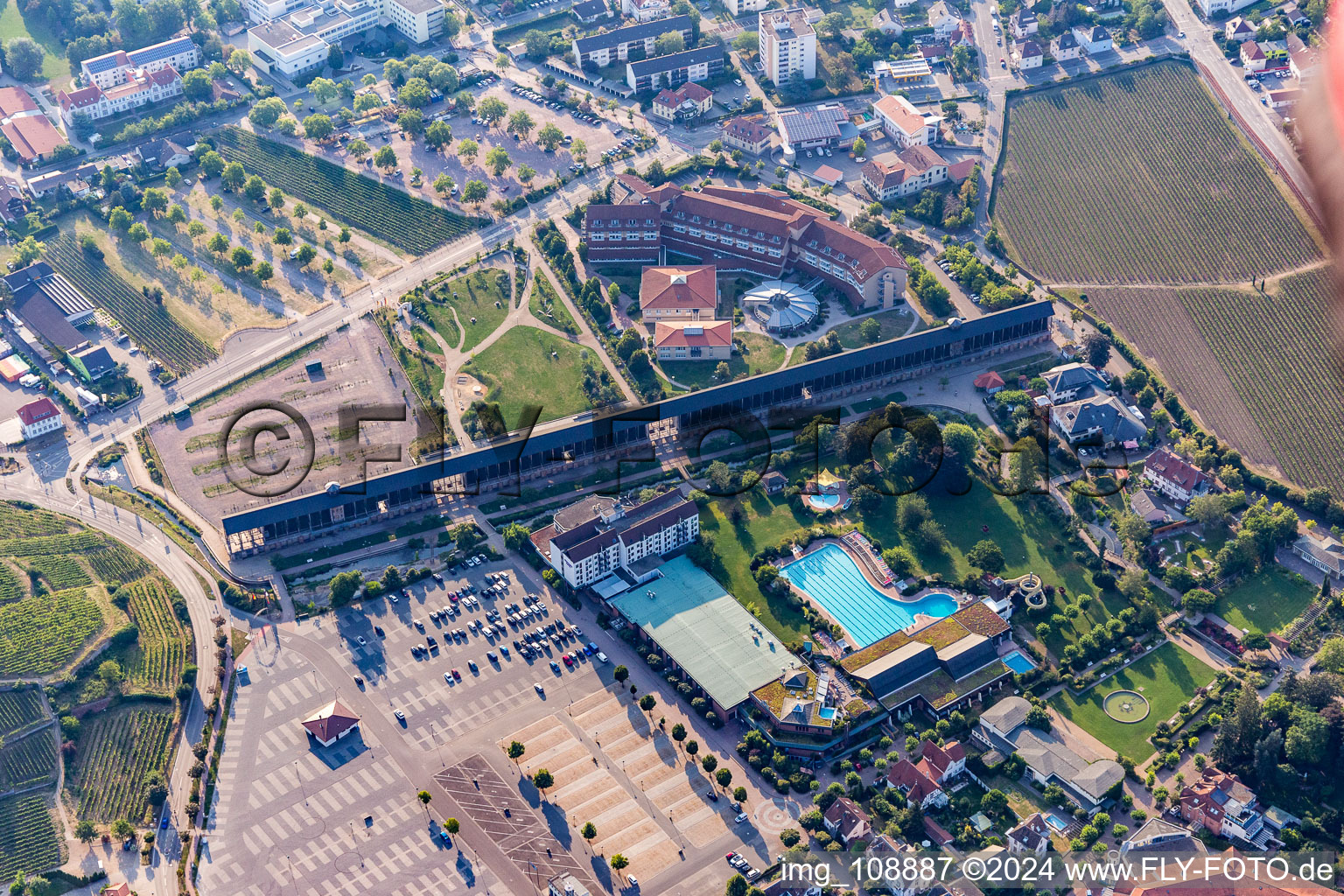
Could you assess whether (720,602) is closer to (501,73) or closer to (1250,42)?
(501,73)

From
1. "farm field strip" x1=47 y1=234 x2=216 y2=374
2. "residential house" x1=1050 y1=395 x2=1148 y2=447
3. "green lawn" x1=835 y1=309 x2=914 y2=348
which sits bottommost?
"residential house" x1=1050 y1=395 x2=1148 y2=447

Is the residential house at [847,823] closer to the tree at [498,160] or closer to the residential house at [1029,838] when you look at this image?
the residential house at [1029,838]

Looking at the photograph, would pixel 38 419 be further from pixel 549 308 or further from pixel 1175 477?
pixel 1175 477

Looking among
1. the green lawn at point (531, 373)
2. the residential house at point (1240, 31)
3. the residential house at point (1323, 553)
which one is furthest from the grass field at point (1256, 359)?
the green lawn at point (531, 373)

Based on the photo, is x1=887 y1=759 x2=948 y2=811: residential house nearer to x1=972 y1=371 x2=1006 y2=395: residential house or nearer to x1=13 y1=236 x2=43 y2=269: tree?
x1=972 y1=371 x2=1006 y2=395: residential house

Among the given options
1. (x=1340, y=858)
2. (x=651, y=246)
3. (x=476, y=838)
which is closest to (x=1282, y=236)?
(x=651, y=246)

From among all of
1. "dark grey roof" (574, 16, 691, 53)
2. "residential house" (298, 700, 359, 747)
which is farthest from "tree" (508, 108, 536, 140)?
"residential house" (298, 700, 359, 747)
